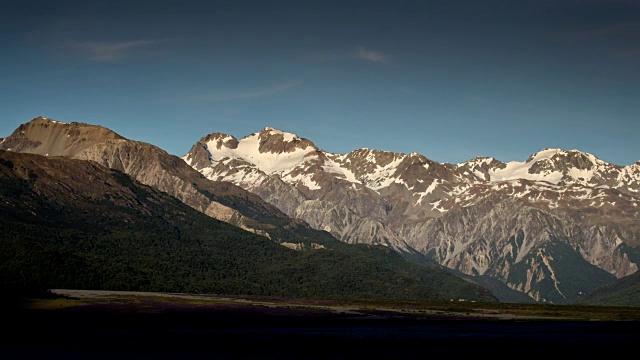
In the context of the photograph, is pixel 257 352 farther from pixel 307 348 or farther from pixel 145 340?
pixel 145 340

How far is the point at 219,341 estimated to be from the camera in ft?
652

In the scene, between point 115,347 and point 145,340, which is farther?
point 145,340

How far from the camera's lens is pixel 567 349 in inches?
7741

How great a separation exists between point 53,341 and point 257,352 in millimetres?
45320

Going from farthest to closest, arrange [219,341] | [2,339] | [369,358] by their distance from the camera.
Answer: [219,341] → [2,339] → [369,358]

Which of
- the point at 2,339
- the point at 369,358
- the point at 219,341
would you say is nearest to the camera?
the point at 369,358

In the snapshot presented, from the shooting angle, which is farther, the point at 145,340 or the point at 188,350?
the point at 145,340

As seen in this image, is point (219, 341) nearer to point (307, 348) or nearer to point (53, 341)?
point (307, 348)

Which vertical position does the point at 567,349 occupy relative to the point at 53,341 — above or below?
above

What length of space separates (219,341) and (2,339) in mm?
46969

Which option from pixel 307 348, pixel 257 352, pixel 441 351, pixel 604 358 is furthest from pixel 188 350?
pixel 604 358

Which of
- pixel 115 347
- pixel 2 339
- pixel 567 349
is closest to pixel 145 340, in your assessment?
pixel 115 347

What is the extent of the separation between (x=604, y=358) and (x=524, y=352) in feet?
58.8

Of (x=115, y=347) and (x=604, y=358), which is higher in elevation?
(x=604, y=358)
